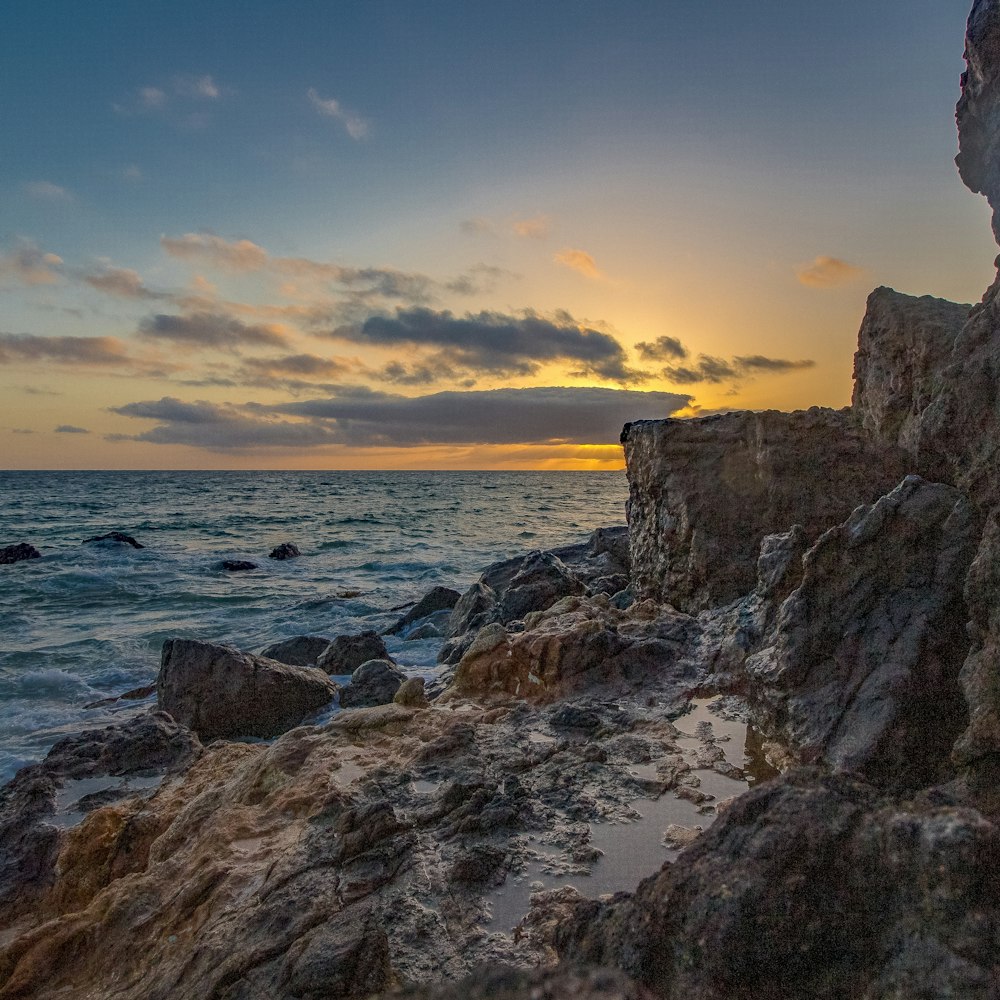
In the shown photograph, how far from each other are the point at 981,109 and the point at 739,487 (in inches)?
169

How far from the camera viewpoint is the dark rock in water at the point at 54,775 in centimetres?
530

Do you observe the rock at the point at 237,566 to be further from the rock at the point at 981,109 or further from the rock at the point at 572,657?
the rock at the point at 981,109

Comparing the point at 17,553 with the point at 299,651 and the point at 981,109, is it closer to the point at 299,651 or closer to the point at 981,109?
the point at 299,651

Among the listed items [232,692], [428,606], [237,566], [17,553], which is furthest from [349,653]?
[17,553]

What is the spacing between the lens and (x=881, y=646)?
4133 millimetres

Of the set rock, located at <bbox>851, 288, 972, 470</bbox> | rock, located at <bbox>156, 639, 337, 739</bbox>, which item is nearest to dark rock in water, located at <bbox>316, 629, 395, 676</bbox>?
rock, located at <bbox>156, 639, 337, 739</bbox>

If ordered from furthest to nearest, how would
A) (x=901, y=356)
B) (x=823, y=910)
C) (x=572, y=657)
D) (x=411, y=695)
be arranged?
(x=901, y=356) → (x=572, y=657) → (x=411, y=695) → (x=823, y=910)

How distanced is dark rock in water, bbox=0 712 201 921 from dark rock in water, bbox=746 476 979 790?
5.49 m

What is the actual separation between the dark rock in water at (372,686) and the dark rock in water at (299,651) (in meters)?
2.76

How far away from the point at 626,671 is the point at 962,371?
144 inches

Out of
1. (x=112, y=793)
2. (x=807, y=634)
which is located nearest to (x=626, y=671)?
(x=807, y=634)

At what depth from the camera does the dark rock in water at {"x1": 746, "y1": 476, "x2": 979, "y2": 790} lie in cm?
374

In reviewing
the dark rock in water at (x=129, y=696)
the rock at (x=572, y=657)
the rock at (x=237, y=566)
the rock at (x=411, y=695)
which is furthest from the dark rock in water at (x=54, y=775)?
the rock at (x=237, y=566)

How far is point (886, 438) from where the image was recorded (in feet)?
24.7
